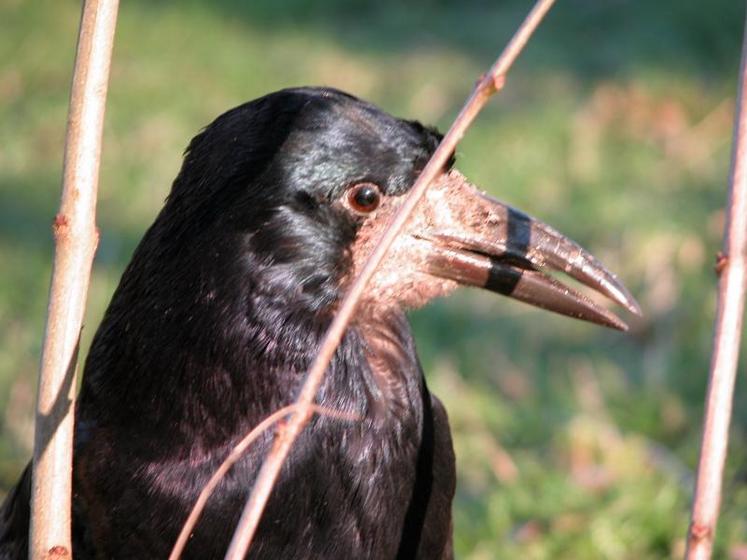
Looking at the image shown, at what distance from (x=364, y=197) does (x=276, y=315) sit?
234 millimetres

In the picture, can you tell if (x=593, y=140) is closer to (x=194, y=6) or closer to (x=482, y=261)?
(x=194, y=6)

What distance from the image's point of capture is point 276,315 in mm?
2148

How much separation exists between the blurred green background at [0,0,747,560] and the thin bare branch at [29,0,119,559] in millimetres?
1769

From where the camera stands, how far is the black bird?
6.97 ft

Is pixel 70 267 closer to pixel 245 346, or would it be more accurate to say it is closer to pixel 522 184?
pixel 245 346

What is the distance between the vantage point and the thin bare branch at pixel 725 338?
1.76m

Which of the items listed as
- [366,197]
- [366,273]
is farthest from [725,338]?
[366,197]

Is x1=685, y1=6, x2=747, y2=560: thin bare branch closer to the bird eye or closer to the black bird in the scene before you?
the black bird

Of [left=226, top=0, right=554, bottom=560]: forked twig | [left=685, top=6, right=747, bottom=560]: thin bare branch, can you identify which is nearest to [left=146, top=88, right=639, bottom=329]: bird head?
[left=685, top=6, right=747, bottom=560]: thin bare branch

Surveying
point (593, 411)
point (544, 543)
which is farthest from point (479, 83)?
point (593, 411)

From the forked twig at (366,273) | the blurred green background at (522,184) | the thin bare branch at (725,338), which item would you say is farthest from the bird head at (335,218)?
the blurred green background at (522,184)

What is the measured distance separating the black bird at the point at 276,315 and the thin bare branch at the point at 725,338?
426 millimetres

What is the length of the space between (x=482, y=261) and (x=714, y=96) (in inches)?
181

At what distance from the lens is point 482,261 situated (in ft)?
7.44
